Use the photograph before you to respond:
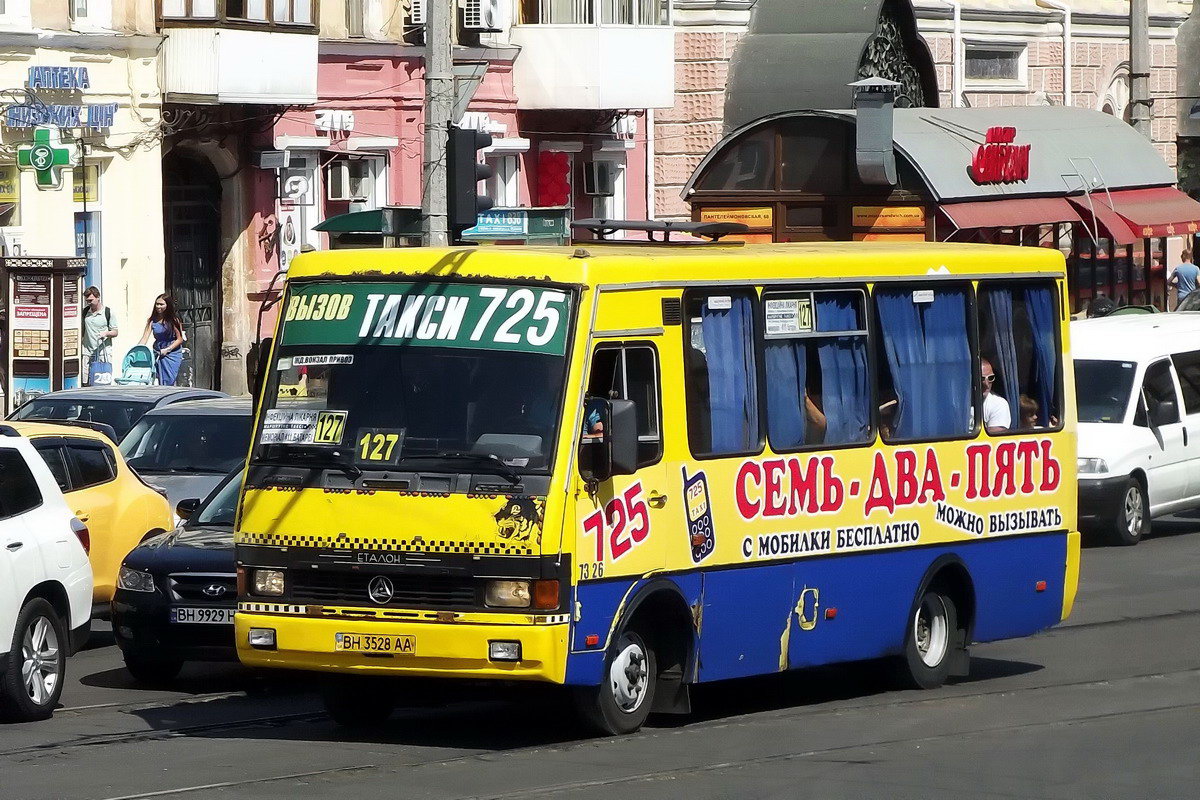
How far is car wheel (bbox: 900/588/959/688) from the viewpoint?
1369 centimetres

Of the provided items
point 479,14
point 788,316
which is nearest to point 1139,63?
point 479,14

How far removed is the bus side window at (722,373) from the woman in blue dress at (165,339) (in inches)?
721

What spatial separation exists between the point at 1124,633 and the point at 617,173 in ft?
78.3

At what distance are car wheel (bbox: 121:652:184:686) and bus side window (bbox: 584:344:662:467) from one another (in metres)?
3.71

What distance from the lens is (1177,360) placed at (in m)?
23.8

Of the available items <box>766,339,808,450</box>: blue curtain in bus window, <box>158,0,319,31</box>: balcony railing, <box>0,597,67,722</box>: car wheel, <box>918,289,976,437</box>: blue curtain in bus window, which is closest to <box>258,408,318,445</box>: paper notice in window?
<box>0,597,67,722</box>: car wheel

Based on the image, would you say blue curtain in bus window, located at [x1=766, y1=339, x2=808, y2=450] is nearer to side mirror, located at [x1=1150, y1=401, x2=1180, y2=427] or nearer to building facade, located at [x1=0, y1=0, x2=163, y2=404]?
side mirror, located at [x1=1150, y1=401, x2=1180, y2=427]

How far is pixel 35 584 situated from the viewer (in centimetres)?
1228

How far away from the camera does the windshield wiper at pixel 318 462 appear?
11156 millimetres

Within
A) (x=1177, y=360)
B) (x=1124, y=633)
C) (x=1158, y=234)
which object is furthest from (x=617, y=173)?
(x=1124, y=633)

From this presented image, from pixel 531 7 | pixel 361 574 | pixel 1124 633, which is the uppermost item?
pixel 531 7

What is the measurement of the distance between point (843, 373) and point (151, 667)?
444 cm

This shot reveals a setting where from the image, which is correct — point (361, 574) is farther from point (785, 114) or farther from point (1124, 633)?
point (785, 114)

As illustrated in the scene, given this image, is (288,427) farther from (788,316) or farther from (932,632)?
(932,632)
